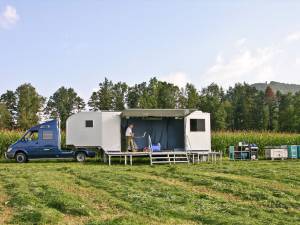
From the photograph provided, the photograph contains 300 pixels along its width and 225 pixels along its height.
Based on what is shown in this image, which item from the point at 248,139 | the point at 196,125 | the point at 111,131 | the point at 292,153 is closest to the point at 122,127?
the point at 111,131

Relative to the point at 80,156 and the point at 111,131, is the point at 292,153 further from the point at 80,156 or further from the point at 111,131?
the point at 80,156

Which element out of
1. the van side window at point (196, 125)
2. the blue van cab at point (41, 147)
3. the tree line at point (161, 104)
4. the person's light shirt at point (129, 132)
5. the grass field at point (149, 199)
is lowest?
the grass field at point (149, 199)

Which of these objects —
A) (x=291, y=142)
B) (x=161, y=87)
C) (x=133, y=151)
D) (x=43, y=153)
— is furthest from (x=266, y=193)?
(x=161, y=87)

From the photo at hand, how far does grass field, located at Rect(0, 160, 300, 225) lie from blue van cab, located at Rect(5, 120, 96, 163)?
345 inches

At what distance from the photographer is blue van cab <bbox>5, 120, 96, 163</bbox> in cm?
2503

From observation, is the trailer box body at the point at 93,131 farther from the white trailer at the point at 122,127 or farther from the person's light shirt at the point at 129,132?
A: the person's light shirt at the point at 129,132

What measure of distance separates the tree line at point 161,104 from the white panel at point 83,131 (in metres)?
28.7

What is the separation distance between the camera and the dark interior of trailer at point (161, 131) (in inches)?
1065

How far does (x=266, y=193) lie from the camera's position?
483 inches

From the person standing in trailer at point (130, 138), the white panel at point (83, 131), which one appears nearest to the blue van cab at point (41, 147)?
the white panel at point (83, 131)

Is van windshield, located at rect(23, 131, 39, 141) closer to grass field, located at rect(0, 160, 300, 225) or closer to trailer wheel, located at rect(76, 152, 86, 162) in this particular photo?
trailer wheel, located at rect(76, 152, 86, 162)

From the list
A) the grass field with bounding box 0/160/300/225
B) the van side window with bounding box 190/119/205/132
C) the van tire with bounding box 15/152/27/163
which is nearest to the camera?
the grass field with bounding box 0/160/300/225

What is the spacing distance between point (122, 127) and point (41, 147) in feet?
14.6

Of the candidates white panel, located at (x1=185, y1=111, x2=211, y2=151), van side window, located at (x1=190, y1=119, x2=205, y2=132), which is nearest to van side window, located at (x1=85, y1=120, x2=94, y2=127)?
white panel, located at (x1=185, y1=111, x2=211, y2=151)
